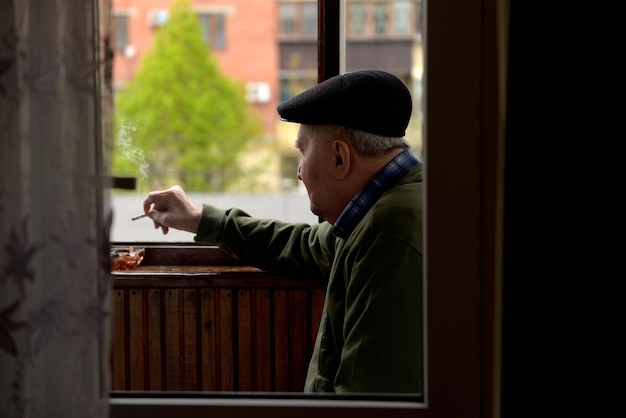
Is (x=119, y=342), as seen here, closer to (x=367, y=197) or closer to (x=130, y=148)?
(x=130, y=148)

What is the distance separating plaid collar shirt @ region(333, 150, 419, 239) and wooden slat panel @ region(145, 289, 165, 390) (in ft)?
2.15

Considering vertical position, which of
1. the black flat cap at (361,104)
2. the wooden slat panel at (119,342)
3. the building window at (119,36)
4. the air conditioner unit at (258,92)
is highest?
the air conditioner unit at (258,92)

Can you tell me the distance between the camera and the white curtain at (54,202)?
38.4 inches

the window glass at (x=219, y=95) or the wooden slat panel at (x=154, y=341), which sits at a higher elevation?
the window glass at (x=219, y=95)

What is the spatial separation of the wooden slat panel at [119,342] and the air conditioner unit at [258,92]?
14.9 m

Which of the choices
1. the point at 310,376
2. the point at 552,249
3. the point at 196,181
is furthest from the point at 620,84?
the point at 196,181

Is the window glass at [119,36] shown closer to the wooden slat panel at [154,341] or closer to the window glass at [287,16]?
the wooden slat panel at [154,341]

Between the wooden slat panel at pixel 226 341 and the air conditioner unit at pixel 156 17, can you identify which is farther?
the air conditioner unit at pixel 156 17

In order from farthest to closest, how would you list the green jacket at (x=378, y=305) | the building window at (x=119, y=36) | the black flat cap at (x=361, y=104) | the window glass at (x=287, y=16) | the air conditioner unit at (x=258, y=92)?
1. the air conditioner unit at (x=258, y=92)
2. the window glass at (x=287, y=16)
3. the black flat cap at (x=361, y=104)
4. the green jacket at (x=378, y=305)
5. the building window at (x=119, y=36)

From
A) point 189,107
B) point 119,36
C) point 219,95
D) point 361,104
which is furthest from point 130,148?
point 219,95

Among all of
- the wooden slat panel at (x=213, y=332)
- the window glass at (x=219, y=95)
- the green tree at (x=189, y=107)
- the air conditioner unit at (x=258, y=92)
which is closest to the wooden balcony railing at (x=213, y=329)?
the wooden slat panel at (x=213, y=332)

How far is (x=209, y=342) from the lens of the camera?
1975 millimetres

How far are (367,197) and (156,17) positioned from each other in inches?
619

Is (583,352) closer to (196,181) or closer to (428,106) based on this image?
(428,106)
